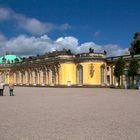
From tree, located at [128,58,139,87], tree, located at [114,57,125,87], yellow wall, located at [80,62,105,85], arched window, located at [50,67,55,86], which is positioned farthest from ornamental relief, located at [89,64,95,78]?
arched window, located at [50,67,55,86]

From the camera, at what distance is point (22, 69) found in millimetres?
82938

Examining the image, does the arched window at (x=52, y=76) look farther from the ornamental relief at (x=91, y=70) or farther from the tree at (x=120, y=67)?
the tree at (x=120, y=67)

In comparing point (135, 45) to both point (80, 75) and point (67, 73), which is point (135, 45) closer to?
point (80, 75)

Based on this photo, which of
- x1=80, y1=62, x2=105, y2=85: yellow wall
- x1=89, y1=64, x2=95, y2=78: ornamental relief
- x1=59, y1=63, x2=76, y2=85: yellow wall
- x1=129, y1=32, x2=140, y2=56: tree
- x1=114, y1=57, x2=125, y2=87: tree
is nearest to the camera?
x1=114, y1=57, x2=125, y2=87: tree

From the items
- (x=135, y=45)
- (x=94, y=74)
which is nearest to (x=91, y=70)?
(x=94, y=74)

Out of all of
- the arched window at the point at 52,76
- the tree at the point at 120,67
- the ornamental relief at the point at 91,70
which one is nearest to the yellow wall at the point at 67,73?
the arched window at the point at 52,76

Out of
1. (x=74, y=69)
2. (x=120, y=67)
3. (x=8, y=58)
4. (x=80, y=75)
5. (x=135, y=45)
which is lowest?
(x=80, y=75)

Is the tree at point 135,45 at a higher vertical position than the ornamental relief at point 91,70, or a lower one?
higher

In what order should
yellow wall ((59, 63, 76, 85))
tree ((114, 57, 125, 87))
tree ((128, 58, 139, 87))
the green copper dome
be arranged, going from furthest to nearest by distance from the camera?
1. the green copper dome
2. yellow wall ((59, 63, 76, 85))
3. tree ((114, 57, 125, 87))
4. tree ((128, 58, 139, 87))

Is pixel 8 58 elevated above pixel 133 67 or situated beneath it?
elevated above

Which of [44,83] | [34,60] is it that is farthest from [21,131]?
[34,60]

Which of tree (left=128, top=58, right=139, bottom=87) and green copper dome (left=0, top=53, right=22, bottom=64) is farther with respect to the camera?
green copper dome (left=0, top=53, right=22, bottom=64)

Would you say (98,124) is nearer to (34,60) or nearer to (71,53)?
(71,53)

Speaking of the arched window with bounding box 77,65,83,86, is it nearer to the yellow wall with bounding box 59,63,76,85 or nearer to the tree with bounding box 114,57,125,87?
the yellow wall with bounding box 59,63,76,85
